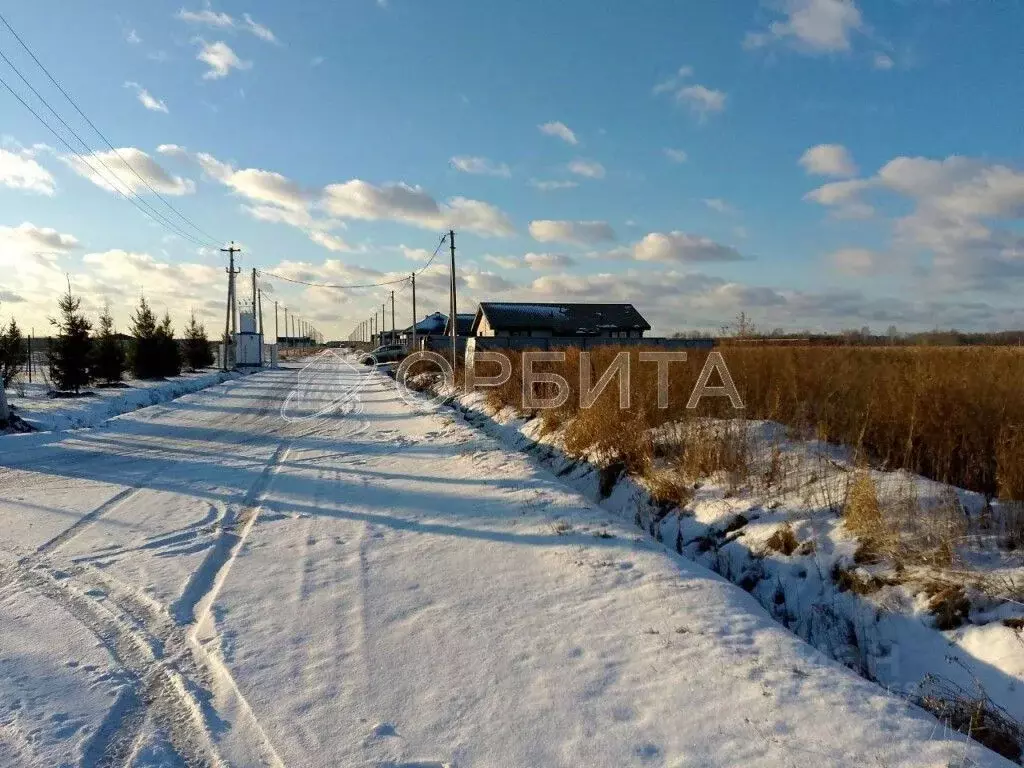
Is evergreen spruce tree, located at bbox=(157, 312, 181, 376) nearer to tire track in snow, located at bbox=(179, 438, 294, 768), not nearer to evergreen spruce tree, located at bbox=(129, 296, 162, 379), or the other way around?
evergreen spruce tree, located at bbox=(129, 296, 162, 379)

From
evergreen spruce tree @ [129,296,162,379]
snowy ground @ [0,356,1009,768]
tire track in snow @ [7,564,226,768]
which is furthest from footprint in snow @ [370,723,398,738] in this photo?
evergreen spruce tree @ [129,296,162,379]

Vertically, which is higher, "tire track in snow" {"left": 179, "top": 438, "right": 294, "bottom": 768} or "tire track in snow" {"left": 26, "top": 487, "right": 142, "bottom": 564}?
"tire track in snow" {"left": 26, "top": 487, "right": 142, "bottom": 564}

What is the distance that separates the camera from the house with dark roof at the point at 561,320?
52.8 metres

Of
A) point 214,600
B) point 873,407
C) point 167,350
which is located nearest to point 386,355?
point 167,350

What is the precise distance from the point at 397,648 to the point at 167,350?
30746mm

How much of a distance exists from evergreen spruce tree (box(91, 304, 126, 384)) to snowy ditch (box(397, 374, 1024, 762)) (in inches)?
915

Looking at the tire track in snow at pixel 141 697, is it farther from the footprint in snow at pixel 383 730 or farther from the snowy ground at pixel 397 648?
the footprint in snow at pixel 383 730

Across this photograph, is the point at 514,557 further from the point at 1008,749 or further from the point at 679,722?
the point at 1008,749

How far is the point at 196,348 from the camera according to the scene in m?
39.4

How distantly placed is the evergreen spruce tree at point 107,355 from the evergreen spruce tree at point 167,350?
4402mm

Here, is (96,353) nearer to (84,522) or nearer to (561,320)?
(84,522)

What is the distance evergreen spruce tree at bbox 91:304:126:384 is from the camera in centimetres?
2331

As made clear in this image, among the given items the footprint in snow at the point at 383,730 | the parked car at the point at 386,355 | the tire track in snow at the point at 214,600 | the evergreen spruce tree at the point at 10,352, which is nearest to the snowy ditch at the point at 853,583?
the footprint in snow at the point at 383,730

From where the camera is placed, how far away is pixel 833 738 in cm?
273
